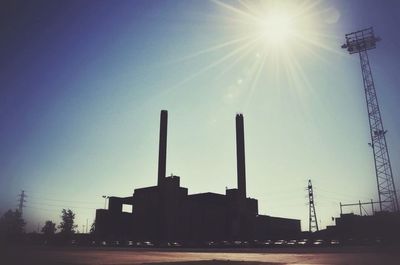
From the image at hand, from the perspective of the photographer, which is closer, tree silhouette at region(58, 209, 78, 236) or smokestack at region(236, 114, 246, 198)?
smokestack at region(236, 114, 246, 198)

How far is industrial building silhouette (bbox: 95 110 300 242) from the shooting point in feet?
196

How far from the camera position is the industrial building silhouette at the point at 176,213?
59.6 meters

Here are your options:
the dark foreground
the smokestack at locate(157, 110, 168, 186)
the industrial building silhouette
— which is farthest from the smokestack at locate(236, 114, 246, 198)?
the dark foreground

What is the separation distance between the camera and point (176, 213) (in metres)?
60.2

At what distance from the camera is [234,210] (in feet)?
204

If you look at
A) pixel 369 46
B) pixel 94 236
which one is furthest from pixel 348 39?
pixel 94 236

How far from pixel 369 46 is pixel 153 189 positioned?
4466cm

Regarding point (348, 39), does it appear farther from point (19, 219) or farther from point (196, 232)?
point (19, 219)

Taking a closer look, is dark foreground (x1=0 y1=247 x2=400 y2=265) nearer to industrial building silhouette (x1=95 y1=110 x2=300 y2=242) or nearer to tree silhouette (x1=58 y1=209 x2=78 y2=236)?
industrial building silhouette (x1=95 y1=110 x2=300 y2=242)

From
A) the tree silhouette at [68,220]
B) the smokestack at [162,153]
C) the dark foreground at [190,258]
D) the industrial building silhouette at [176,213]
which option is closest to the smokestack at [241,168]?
the industrial building silhouette at [176,213]

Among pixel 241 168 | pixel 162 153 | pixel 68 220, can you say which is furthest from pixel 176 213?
pixel 68 220

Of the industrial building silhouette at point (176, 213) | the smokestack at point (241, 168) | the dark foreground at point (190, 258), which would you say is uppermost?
the smokestack at point (241, 168)

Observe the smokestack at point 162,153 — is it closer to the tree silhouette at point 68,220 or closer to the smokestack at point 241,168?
the smokestack at point 241,168

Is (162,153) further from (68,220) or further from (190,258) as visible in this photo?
(68,220)
